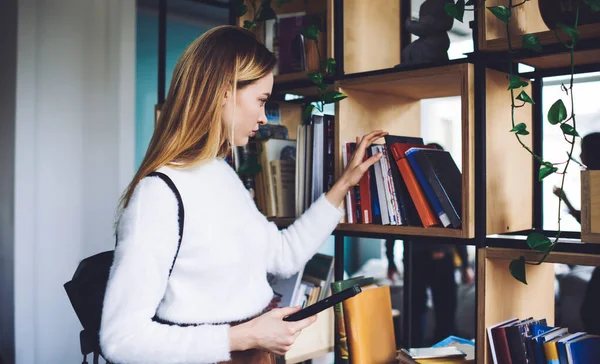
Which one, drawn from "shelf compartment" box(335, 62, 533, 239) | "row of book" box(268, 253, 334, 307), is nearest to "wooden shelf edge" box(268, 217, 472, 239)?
"shelf compartment" box(335, 62, 533, 239)

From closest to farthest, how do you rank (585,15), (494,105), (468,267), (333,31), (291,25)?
(585,15) → (494,105) → (333,31) → (291,25) → (468,267)

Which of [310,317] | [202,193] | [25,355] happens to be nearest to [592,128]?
[310,317]

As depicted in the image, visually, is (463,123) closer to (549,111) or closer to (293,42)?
(549,111)

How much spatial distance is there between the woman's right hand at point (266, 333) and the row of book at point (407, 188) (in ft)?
1.57

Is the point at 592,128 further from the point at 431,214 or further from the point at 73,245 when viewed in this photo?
the point at 73,245

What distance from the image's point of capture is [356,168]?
1716mm

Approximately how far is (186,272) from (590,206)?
0.94 meters

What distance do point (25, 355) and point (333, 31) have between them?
241 centimetres

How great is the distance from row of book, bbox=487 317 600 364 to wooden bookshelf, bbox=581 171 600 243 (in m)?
0.27

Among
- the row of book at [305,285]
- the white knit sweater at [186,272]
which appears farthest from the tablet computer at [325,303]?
the row of book at [305,285]

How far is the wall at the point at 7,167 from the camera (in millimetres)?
3041

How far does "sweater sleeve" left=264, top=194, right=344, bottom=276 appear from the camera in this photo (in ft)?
5.79

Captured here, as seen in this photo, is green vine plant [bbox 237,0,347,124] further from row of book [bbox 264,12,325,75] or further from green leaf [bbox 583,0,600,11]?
green leaf [bbox 583,0,600,11]

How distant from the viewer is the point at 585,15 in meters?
1.35
